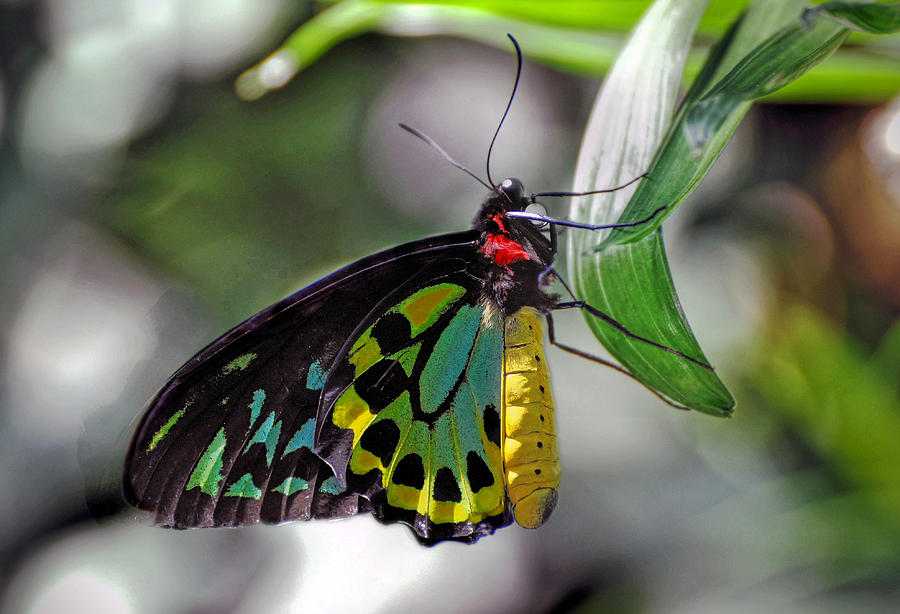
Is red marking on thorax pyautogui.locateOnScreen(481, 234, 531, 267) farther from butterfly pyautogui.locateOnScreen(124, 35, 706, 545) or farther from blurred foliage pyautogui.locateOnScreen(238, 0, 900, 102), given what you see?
blurred foliage pyautogui.locateOnScreen(238, 0, 900, 102)

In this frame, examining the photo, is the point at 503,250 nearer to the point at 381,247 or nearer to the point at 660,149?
the point at 660,149

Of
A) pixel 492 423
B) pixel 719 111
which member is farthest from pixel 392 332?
pixel 719 111

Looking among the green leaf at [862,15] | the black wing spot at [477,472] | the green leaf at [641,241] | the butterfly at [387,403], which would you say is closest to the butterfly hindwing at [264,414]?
the butterfly at [387,403]

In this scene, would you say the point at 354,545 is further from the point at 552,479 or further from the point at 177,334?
the point at 552,479

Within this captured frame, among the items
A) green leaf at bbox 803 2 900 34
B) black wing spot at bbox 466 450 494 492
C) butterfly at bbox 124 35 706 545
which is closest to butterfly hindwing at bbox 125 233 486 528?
butterfly at bbox 124 35 706 545

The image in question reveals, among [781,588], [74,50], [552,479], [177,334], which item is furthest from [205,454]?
[74,50]

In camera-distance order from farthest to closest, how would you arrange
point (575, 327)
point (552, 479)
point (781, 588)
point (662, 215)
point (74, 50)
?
point (74, 50), point (575, 327), point (781, 588), point (552, 479), point (662, 215)
